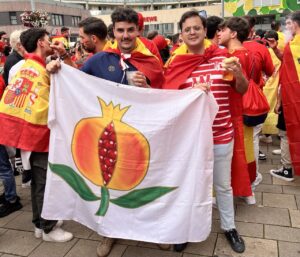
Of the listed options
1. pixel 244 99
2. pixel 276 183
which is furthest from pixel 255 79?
pixel 276 183

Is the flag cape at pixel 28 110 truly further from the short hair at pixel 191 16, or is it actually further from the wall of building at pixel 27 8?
the wall of building at pixel 27 8

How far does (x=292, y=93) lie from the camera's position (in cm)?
→ 437

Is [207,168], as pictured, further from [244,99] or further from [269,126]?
[269,126]

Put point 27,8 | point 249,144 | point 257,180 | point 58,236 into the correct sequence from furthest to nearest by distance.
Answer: point 27,8 < point 257,180 < point 249,144 < point 58,236

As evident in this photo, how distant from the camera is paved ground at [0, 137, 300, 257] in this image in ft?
10.4

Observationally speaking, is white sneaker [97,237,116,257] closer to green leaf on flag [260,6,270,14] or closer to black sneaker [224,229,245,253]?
black sneaker [224,229,245,253]

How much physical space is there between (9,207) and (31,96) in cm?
169

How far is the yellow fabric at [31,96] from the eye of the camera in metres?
3.20

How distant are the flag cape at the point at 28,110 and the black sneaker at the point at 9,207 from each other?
4.10 feet

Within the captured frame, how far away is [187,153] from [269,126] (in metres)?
3.71

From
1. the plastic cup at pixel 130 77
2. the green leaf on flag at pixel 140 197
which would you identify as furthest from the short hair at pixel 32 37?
the green leaf on flag at pixel 140 197

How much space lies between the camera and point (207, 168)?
2807 millimetres

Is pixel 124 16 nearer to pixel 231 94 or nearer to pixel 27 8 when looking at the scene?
pixel 231 94

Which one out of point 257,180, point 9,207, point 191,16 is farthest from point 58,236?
point 257,180
